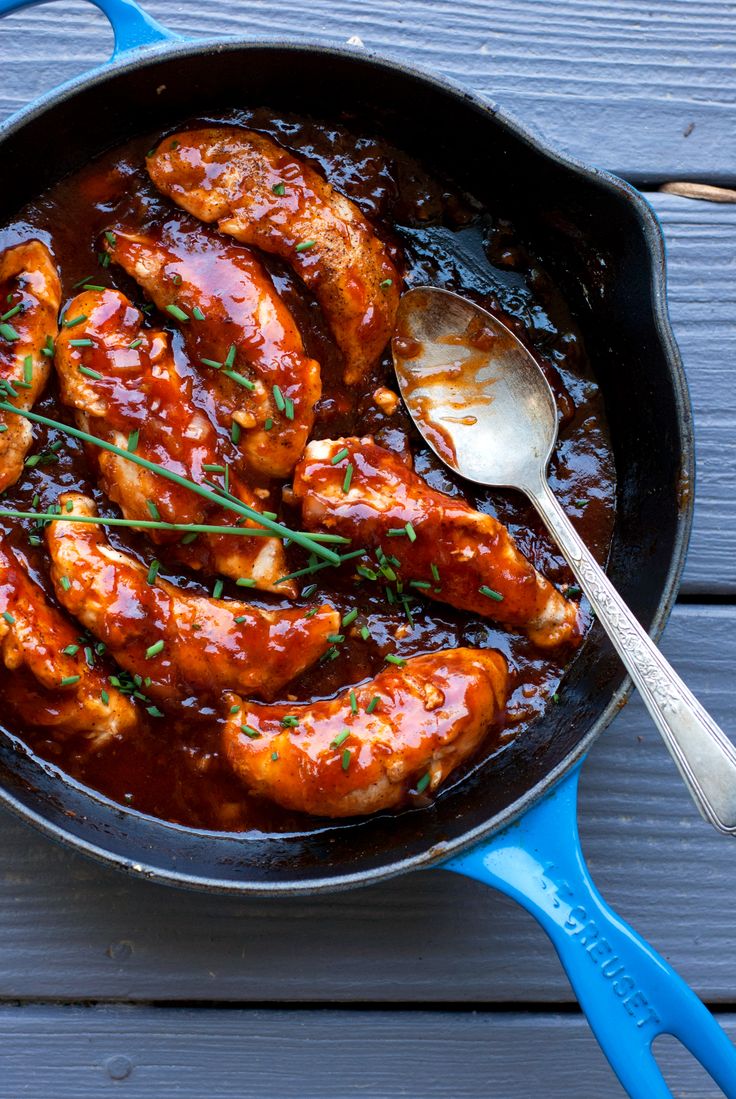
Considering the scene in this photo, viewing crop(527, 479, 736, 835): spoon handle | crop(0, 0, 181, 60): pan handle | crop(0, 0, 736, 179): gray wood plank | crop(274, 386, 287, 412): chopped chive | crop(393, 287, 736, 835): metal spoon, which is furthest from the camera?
crop(0, 0, 736, 179): gray wood plank

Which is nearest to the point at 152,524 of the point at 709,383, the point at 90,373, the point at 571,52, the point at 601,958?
the point at 90,373

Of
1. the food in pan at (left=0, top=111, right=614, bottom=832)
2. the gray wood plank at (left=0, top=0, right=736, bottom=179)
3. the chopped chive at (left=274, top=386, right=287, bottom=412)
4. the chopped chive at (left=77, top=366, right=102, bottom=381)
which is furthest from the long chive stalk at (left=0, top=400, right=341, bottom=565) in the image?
the gray wood plank at (left=0, top=0, right=736, bottom=179)

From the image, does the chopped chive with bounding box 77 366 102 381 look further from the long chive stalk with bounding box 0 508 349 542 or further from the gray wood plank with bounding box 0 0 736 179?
the gray wood plank with bounding box 0 0 736 179

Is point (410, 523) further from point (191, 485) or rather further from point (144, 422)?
point (144, 422)

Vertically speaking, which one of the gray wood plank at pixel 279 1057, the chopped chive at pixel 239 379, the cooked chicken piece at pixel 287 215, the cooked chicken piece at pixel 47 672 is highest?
the cooked chicken piece at pixel 287 215

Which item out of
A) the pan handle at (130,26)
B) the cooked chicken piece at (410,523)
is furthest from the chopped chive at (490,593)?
the pan handle at (130,26)

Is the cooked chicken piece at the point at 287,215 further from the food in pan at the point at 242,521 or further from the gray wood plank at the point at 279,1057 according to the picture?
the gray wood plank at the point at 279,1057

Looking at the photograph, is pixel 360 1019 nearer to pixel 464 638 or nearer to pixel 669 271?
pixel 464 638
